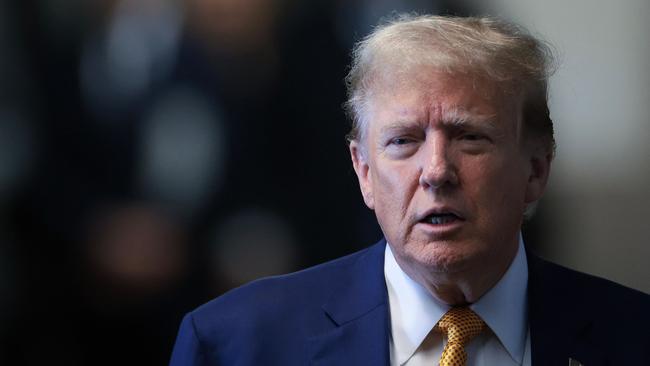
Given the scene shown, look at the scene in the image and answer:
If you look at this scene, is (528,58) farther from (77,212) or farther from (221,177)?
(77,212)

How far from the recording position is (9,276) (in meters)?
2.68

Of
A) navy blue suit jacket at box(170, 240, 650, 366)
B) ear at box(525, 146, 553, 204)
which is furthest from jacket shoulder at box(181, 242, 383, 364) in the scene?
ear at box(525, 146, 553, 204)

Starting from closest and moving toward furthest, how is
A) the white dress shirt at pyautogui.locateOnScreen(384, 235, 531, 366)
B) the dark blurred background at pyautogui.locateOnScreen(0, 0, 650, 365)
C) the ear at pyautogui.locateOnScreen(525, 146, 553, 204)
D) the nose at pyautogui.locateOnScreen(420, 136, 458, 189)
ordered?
the nose at pyautogui.locateOnScreen(420, 136, 458, 189)
the white dress shirt at pyautogui.locateOnScreen(384, 235, 531, 366)
the ear at pyautogui.locateOnScreen(525, 146, 553, 204)
the dark blurred background at pyautogui.locateOnScreen(0, 0, 650, 365)

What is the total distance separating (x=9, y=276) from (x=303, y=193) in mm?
763

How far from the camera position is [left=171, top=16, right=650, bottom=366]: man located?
6.68 ft

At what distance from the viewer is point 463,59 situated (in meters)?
2.05

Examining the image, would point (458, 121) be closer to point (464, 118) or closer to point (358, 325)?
point (464, 118)

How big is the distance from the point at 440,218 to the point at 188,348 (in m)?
0.59

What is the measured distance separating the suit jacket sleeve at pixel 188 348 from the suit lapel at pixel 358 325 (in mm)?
234

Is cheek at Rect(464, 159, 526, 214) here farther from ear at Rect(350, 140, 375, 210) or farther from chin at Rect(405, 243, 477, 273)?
ear at Rect(350, 140, 375, 210)

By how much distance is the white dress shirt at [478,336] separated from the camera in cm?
210

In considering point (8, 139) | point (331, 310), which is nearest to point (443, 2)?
point (331, 310)

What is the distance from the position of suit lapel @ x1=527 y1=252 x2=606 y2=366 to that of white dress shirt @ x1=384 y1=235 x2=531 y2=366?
35mm

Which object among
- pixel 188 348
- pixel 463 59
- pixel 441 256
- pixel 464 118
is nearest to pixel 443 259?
pixel 441 256
